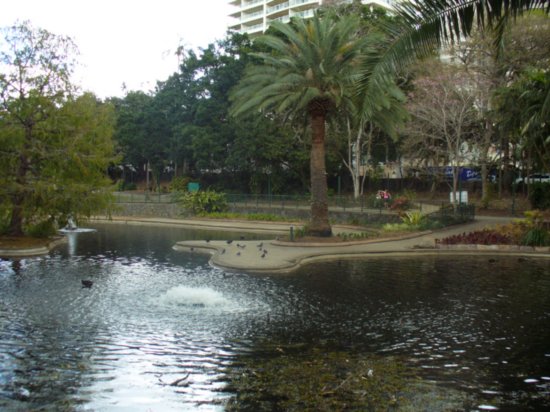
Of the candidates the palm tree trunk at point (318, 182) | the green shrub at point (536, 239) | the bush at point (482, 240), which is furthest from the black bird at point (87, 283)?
the green shrub at point (536, 239)

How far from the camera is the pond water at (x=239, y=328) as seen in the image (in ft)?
23.7

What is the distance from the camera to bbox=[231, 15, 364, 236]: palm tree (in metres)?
24.0

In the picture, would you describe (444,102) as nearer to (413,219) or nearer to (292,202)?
(413,219)

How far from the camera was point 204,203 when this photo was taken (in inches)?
1793

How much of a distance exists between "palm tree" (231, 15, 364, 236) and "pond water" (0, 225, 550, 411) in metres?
7.58

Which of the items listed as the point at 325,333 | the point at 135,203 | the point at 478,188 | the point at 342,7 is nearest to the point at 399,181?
the point at 478,188

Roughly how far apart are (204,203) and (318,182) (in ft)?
70.1

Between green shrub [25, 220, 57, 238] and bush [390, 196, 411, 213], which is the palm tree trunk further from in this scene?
green shrub [25, 220, 57, 238]

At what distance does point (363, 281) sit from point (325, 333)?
606 centimetres

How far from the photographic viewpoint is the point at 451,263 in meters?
19.9

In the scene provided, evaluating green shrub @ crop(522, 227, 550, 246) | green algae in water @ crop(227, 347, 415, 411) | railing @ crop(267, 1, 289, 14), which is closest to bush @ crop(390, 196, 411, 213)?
green shrub @ crop(522, 227, 550, 246)

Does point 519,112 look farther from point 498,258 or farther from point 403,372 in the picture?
point 403,372

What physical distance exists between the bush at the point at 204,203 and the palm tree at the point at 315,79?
2026cm

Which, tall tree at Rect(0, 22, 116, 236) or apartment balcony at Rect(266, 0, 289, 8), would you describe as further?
apartment balcony at Rect(266, 0, 289, 8)
